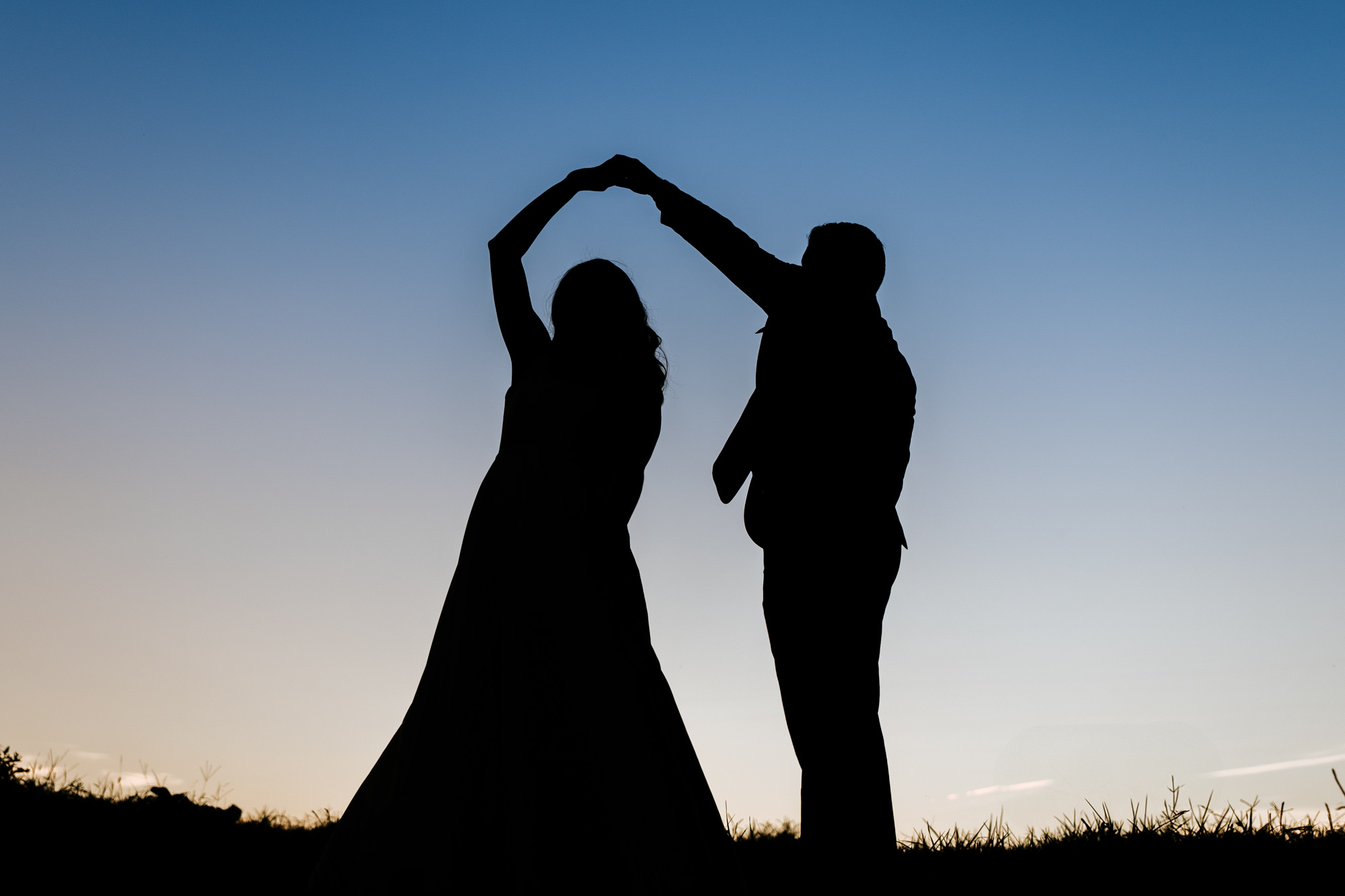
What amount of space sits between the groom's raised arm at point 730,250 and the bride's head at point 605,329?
0.57 metres

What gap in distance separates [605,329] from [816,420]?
1032mm

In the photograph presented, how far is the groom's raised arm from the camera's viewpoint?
501cm

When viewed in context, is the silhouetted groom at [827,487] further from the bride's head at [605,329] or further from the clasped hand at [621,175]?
the bride's head at [605,329]

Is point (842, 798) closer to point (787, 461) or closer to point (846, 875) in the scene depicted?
point (846, 875)

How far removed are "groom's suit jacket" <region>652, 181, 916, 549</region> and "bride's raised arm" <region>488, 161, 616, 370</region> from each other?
0.96 metres

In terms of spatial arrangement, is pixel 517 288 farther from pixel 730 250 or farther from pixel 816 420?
pixel 816 420

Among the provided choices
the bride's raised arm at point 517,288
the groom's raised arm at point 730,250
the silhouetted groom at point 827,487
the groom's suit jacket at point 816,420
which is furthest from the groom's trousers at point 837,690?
the bride's raised arm at point 517,288

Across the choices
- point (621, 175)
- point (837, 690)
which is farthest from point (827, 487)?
point (621, 175)

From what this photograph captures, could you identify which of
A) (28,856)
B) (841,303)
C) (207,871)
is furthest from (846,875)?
(28,856)

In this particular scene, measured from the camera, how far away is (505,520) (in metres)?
4.35

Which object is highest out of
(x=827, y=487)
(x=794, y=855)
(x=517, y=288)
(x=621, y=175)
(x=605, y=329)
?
(x=621, y=175)

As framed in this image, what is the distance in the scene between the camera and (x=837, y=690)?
14.6 ft

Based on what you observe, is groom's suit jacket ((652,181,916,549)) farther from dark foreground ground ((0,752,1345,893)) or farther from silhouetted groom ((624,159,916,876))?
dark foreground ground ((0,752,1345,893))

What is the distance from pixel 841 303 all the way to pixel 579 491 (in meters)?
1.52
